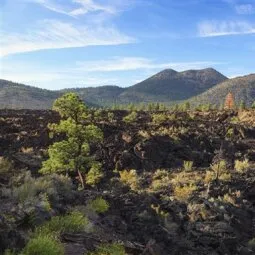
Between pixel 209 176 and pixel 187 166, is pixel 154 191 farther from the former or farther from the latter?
pixel 187 166

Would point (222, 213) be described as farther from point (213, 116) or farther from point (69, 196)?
point (213, 116)

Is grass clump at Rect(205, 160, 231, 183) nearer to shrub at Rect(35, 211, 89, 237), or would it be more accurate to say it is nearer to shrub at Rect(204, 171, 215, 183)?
shrub at Rect(204, 171, 215, 183)

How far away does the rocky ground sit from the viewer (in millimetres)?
15636

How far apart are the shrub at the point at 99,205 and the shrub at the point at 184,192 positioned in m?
6.86

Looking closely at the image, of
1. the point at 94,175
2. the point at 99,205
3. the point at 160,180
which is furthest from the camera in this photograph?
the point at 94,175

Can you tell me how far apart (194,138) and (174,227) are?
910 inches

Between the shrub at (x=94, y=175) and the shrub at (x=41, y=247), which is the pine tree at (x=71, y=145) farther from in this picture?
the shrub at (x=41, y=247)

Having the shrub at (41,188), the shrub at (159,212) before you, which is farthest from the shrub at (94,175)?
the shrub at (41,188)

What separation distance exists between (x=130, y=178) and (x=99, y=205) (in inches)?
564

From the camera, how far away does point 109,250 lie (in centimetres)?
1317

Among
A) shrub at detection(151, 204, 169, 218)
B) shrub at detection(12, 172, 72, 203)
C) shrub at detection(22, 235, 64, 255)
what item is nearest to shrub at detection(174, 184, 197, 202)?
shrub at detection(151, 204, 169, 218)

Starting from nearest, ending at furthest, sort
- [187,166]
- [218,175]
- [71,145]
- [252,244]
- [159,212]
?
[252,244] < [159,212] < [71,145] < [218,175] < [187,166]

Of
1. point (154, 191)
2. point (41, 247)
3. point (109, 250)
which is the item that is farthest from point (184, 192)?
point (41, 247)

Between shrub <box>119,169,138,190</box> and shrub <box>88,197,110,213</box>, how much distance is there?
11133 mm
